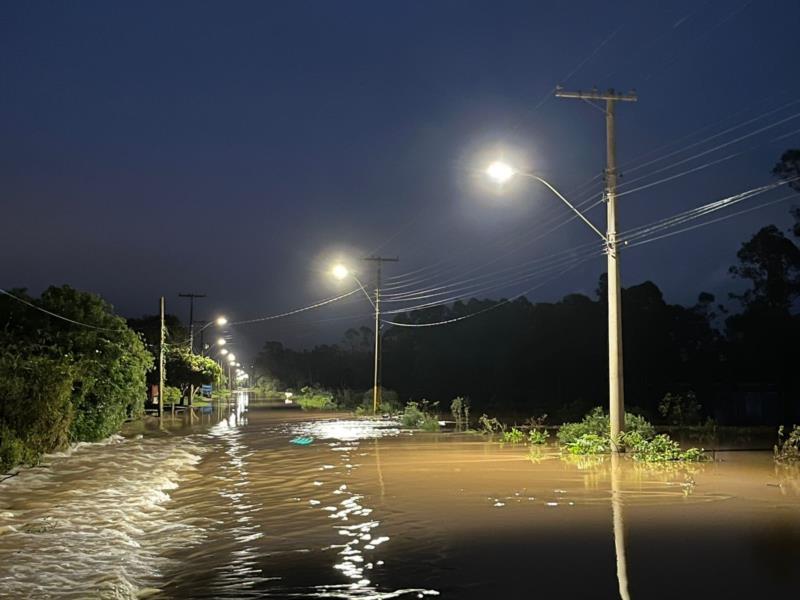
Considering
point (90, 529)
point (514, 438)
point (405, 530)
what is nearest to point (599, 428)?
point (514, 438)

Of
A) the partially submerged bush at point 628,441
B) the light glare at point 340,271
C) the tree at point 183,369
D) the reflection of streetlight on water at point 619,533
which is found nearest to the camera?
the reflection of streetlight on water at point 619,533

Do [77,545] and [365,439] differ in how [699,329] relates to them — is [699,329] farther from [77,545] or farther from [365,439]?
[77,545]

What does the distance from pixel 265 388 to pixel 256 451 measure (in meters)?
142

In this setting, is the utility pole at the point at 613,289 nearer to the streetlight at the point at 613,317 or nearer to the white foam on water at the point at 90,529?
the streetlight at the point at 613,317

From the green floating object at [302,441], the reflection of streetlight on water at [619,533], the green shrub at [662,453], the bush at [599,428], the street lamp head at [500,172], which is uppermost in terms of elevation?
the street lamp head at [500,172]

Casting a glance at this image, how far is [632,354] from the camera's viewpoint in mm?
64125

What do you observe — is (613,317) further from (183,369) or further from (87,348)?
(183,369)

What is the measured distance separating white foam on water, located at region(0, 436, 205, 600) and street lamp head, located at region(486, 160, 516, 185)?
10.7 meters

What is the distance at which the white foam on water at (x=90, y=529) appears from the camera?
30.6 ft

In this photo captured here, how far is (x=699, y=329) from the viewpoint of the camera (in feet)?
221

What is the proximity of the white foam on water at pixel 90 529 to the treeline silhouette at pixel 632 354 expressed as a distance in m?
21.8

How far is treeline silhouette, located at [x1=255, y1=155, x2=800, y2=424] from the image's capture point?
53.4 m

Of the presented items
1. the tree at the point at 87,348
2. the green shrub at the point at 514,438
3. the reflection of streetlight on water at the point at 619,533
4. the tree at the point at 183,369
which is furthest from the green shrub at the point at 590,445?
the tree at the point at 183,369

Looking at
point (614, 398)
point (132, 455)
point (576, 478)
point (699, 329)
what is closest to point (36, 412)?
point (132, 455)
